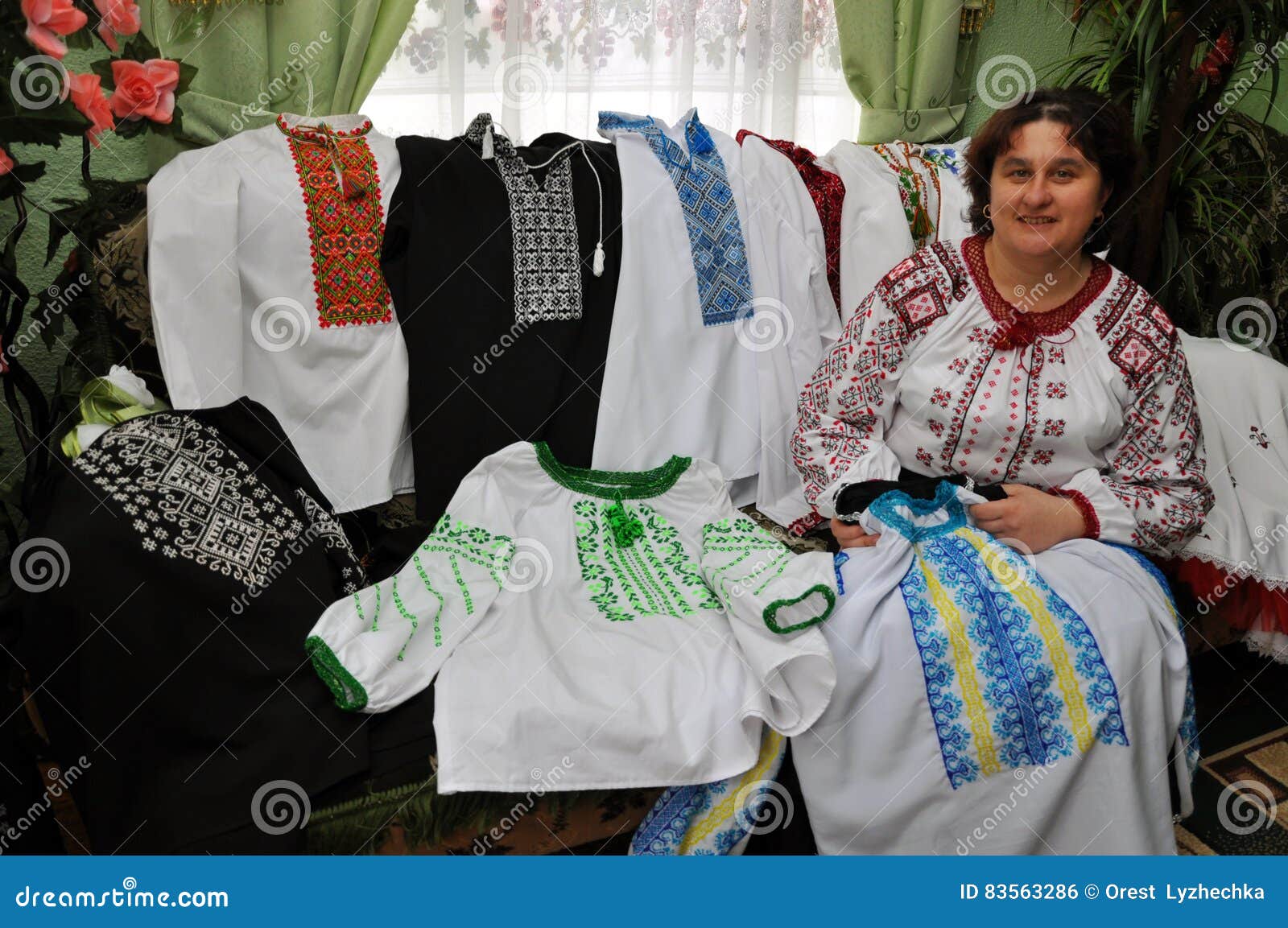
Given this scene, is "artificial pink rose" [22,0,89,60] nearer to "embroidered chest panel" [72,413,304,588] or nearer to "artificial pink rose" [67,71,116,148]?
"artificial pink rose" [67,71,116,148]

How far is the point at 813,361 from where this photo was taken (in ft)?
7.66

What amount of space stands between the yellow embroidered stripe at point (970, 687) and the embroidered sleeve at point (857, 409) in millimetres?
328

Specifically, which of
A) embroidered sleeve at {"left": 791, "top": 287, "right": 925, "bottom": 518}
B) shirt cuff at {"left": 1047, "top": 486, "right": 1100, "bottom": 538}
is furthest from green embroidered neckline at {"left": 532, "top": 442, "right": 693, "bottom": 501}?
shirt cuff at {"left": 1047, "top": 486, "right": 1100, "bottom": 538}

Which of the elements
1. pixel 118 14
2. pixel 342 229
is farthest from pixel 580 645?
pixel 118 14

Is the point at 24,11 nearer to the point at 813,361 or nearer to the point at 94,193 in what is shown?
the point at 94,193

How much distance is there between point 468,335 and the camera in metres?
2.08

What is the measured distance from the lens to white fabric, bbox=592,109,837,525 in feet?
7.22

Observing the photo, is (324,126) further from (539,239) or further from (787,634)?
(787,634)

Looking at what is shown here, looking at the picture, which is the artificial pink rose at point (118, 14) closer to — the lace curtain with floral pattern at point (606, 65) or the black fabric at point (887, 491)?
the lace curtain with floral pattern at point (606, 65)

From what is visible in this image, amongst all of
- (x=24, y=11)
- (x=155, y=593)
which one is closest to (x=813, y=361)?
(x=155, y=593)

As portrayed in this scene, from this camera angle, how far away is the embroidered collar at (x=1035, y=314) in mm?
1863

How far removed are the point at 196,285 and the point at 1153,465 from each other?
67.8 inches

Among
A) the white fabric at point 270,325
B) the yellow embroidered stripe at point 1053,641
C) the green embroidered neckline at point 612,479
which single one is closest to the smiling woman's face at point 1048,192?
the yellow embroidered stripe at point 1053,641

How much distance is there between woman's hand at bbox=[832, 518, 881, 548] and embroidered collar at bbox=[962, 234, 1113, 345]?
1.39ft
